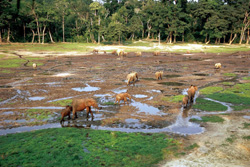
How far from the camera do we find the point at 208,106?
53.6ft

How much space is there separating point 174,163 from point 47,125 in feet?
25.0

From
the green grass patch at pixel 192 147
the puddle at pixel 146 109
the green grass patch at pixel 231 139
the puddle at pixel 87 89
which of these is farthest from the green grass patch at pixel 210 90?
the green grass patch at pixel 192 147

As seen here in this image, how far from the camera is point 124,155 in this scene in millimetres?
9516

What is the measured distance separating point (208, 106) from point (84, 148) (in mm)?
10119

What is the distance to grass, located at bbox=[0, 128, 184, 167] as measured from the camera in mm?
8891

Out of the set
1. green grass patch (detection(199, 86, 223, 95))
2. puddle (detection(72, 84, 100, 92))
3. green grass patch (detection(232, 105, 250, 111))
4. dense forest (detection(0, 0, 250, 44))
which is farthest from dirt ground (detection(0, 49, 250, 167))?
dense forest (detection(0, 0, 250, 44))

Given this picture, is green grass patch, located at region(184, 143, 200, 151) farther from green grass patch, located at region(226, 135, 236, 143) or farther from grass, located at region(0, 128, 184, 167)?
green grass patch, located at region(226, 135, 236, 143)

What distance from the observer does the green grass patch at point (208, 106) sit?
15849 mm

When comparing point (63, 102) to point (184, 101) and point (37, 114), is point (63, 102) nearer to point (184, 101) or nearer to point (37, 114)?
point (37, 114)

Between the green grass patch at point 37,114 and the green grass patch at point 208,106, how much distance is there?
33.5 ft

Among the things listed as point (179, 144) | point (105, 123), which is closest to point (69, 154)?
point (105, 123)

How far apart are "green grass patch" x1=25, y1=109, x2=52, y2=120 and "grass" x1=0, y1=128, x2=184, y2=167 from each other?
253 cm

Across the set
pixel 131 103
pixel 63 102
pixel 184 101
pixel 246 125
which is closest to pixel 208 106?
pixel 184 101

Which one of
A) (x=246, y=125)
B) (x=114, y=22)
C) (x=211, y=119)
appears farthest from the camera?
(x=114, y=22)
